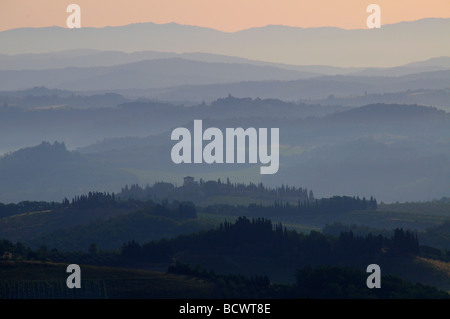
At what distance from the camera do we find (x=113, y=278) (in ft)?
639
